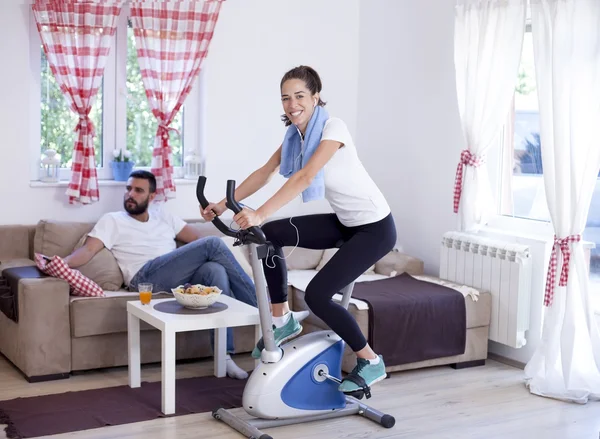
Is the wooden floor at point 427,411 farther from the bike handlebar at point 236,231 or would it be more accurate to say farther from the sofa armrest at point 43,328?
the bike handlebar at point 236,231

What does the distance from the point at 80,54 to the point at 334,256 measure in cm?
231

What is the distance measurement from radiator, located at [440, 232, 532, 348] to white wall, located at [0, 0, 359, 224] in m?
1.32

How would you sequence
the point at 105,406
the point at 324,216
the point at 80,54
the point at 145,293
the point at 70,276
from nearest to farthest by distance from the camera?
the point at 324,216
the point at 105,406
the point at 145,293
the point at 70,276
the point at 80,54

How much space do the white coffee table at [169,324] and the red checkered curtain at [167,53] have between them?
4.43 ft

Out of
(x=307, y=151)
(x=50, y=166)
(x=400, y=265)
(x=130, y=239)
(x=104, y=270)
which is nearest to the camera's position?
(x=307, y=151)

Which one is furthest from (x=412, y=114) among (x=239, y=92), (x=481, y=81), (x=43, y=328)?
(x=43, y=328)

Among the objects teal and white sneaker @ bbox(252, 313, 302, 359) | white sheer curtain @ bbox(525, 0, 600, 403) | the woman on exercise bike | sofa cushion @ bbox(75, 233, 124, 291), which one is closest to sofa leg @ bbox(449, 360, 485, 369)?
white sheer curtain @ bbox(525, 0, 600, 403)

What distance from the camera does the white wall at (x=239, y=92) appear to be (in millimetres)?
5086

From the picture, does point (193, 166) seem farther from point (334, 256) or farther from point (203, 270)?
point (334, 256)

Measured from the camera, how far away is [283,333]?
382cm

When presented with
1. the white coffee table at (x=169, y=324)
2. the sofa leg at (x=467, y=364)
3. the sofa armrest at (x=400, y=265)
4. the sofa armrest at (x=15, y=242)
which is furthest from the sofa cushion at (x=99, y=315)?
the sofa leg at (x=467, y=364)

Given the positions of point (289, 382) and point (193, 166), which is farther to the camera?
point (193, 166)

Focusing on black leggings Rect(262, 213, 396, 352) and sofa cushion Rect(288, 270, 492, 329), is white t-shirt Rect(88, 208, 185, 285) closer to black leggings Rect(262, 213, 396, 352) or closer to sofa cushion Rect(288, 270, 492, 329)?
sofa cushion Rect(288, 270, 492, 329)

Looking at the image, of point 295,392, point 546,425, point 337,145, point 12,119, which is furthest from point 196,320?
point 12,119
